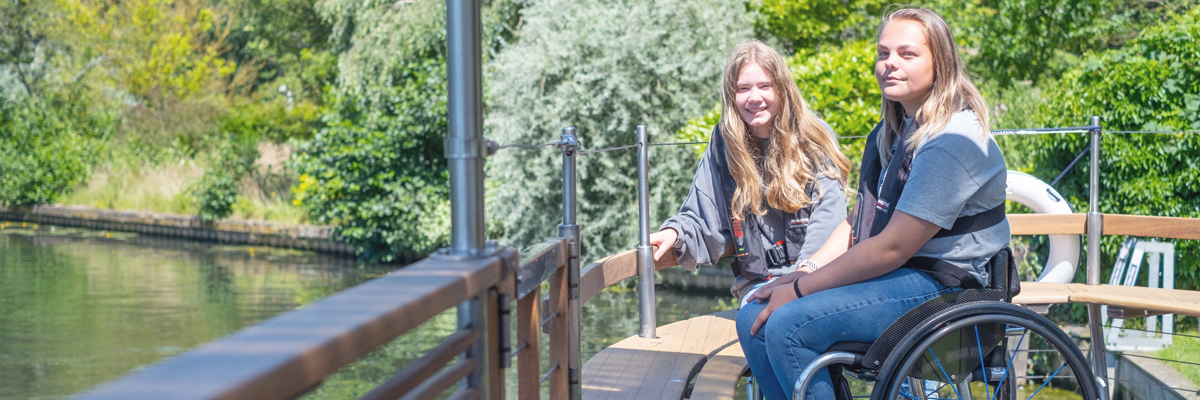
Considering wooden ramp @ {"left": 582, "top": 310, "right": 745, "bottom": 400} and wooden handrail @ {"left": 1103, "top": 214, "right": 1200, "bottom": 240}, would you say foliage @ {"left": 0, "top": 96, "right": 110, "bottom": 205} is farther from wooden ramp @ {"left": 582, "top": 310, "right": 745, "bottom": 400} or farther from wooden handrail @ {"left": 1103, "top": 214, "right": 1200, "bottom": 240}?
wooden handrail @ {"left": 1103, "top": 214, "right": 1200, "bottom": 240}

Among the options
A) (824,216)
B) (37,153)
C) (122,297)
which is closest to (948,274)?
(824,216)

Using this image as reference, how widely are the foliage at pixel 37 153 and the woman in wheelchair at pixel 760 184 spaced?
16.5 meters

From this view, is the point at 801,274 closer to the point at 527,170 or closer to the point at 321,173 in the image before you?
the point at 527,170

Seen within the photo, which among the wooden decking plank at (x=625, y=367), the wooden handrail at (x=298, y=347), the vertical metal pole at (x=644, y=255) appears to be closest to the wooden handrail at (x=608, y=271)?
the vertical metal pole at (x=644, y=255)

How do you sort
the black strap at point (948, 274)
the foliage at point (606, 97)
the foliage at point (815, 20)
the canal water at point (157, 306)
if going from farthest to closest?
1. the foliage at point (815, 20)
2. the foliage at point (606, 97)
3. the canal water at point (157, 306)
4. the black strap at point (948, 274)

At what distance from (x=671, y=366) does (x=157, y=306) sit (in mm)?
7615

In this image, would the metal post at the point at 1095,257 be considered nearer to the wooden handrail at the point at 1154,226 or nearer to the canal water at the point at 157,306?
the wooden handrail at the point at 1154,226

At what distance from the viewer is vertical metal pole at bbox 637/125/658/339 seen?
2373mm

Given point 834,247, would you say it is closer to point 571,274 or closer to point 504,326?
point 571,274

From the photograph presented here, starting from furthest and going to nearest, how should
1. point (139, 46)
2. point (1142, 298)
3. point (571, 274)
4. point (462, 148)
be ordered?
point (139, 46)
point (1142, 298)
point (571, 274)
point (462, 148)

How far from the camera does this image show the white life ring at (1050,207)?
3.22 m

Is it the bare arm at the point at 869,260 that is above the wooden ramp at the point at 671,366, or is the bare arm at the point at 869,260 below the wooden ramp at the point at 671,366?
above

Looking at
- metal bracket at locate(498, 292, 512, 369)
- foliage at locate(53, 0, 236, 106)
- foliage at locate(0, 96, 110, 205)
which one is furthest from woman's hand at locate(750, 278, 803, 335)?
foliage at locate(53, 0, 236, 106)

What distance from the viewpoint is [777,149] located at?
7.54ft
